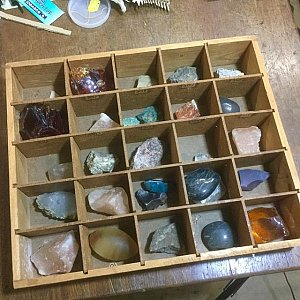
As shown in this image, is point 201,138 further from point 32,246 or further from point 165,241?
point 32,246

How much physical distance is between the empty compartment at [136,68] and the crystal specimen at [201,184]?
0.18 meters

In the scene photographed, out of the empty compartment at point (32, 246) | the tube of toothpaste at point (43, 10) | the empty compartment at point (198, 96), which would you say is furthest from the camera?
the tube of toothpaste at point (43, 10)

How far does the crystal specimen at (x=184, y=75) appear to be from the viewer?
0.91 m

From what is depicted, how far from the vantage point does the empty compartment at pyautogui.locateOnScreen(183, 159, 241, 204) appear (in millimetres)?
812

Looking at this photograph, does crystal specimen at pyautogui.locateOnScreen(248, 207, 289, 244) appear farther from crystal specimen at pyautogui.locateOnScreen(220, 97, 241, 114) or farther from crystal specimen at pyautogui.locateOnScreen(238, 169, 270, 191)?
crystal specimen at pyautogui.locateOnScreen(220, 97, 241, 114)

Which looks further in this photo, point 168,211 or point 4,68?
point 4,68

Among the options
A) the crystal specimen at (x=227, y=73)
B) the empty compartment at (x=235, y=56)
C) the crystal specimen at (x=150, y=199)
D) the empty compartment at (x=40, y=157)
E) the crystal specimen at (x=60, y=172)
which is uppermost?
the empty compartment at (x=235, y=56)

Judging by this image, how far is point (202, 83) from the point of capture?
34.4 inches

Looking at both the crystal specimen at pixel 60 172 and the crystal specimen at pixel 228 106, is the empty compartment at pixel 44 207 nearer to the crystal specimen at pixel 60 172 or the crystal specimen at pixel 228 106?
the crystal specimen at pixel 60 172

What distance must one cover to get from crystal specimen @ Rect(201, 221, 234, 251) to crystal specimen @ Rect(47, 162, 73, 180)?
0.24 metres

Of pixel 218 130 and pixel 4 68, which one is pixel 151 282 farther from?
pixel 4 68

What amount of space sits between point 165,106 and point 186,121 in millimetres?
59

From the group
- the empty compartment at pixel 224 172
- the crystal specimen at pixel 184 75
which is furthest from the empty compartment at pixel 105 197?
the crystal specimen at pixel 184 75

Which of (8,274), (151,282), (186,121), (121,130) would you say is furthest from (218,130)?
(8,274)
